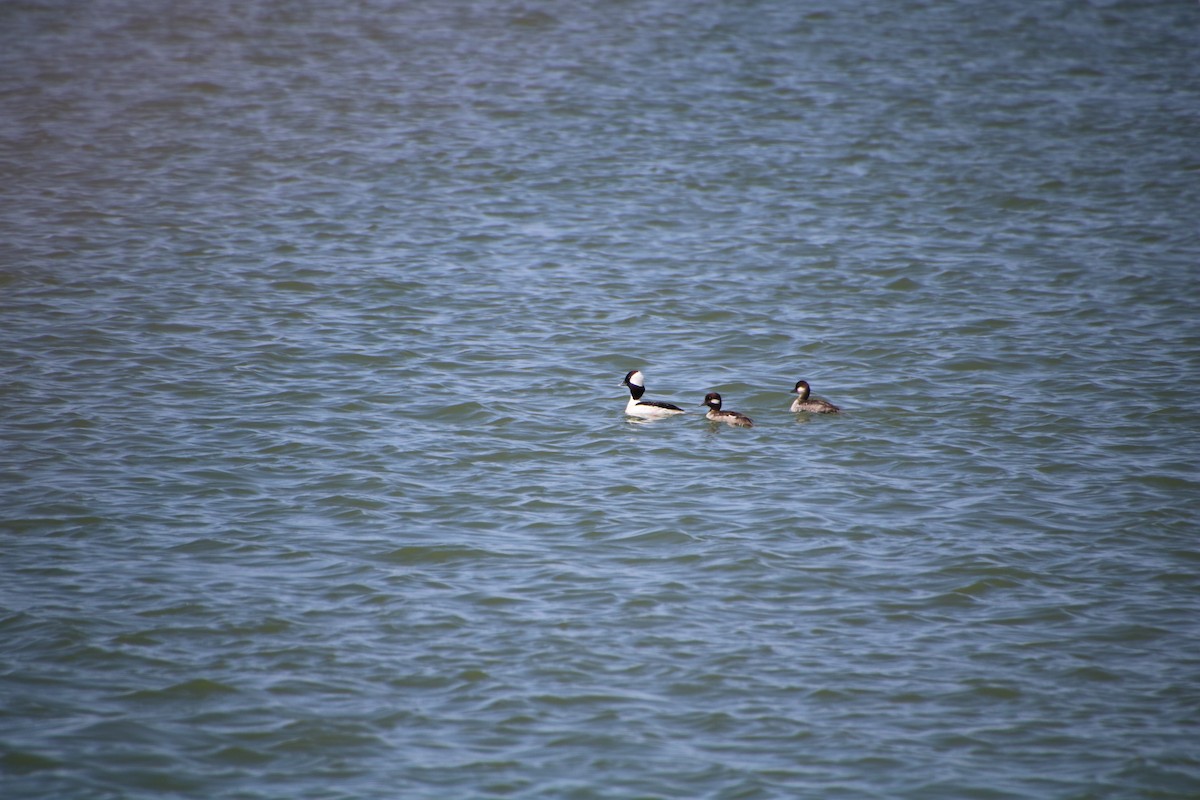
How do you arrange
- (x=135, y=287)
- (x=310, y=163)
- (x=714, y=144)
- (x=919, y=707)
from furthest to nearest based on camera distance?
(x=714, y=144)
(x=310, y=163)
(x=135, y=287)
(x=919, y=707)

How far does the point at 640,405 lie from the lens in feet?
49.9

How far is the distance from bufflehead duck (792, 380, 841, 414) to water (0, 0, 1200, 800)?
15cm

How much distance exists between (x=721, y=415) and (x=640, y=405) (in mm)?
1007

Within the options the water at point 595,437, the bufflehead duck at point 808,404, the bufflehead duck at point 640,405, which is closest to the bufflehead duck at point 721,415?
the water at point 595,437

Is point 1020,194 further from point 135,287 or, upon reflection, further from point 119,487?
point 119,487

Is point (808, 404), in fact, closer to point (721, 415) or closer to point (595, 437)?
point (721, 415)

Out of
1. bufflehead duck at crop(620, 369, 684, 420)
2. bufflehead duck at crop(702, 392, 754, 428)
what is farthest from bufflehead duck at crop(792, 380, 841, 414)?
bufflehead duck at crop(620, 369, 684, 420)

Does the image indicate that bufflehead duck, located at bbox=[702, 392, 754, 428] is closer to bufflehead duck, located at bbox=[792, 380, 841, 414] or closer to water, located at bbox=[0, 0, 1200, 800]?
water, located at bbox=[0, 0, 1200, 800]

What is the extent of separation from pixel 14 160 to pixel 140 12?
14.1 metres

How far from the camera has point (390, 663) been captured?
972cm

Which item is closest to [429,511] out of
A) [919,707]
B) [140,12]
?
[919,707]

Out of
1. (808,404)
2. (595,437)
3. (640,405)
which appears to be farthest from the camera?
(640,405)

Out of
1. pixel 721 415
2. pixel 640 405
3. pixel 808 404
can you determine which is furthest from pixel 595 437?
pixel 808 404

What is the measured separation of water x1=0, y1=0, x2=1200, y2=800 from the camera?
8953 mm
